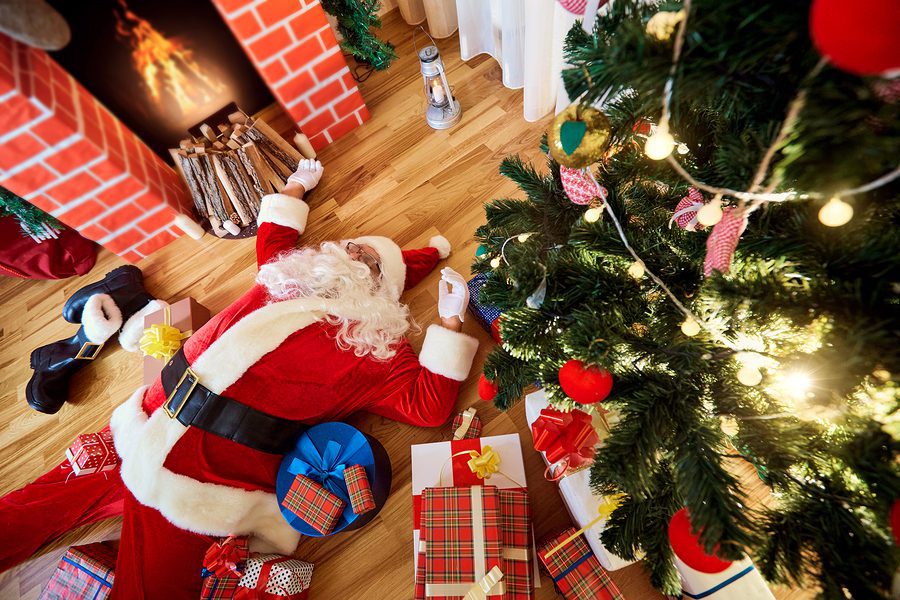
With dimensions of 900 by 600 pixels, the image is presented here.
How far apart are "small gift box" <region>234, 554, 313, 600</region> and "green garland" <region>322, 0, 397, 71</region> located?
6.44ft

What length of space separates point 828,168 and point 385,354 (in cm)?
125

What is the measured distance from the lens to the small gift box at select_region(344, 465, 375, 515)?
1.29m

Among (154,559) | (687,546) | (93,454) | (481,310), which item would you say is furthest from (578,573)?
(93,454)

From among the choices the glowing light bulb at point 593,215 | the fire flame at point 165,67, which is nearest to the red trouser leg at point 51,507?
the fire flame at point 165,67

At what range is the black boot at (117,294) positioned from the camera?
1.79 meters

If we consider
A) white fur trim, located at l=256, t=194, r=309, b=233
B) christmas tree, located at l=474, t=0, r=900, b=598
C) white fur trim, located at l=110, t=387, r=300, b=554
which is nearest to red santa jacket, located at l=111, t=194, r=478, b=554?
white fur trim, located at l=110, t=387, r=300, b=554

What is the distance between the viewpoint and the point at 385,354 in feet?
4.81

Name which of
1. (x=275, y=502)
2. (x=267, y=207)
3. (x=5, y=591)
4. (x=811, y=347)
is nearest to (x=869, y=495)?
(x=811, y=347)

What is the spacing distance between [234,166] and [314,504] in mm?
1351

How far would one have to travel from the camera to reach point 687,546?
2.23 feet

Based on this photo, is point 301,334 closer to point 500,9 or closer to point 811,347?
point 811,347

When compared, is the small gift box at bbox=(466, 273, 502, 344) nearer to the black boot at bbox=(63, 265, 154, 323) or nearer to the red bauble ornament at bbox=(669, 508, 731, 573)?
the red bauble ornament at bbox=(669, 508, 731, 573)

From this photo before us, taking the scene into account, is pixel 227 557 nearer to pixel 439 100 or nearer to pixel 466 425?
pixel 466 425

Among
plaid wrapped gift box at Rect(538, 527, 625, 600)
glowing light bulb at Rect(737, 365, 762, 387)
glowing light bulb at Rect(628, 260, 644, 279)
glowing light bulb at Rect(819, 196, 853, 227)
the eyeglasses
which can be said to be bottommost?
plaid wrapped gift box at Rect(538, 527, 625, 600)
